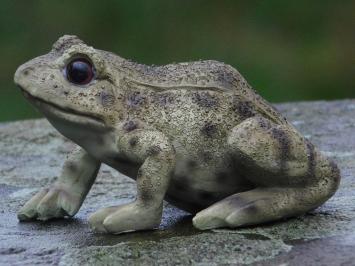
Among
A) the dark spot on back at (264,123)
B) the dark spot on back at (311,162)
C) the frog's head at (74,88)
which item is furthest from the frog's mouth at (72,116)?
A: the dark spot on back at (311,162)

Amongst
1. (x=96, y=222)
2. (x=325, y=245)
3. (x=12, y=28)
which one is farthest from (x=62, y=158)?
(x=12, y=28)

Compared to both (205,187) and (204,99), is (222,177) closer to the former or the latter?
(205,187)

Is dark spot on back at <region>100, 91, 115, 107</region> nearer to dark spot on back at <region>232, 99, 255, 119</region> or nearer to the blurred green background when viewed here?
dark spot on back at <region>232, 99, 255, 119</region>

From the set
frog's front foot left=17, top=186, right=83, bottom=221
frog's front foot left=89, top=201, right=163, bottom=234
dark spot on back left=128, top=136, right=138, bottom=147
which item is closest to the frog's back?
dark spot on back left=128, top=136, right=138, bottom=147

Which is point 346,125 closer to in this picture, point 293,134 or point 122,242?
point 293,134

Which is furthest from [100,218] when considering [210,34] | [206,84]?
[210,34]

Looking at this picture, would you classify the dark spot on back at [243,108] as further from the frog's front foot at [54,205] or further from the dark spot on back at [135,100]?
the frog's front foot at [54,205]

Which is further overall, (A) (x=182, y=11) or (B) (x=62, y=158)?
(A) (x=182, y=11)
